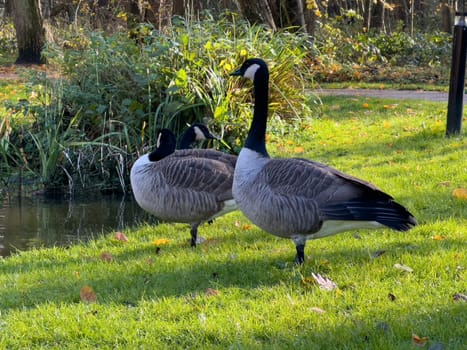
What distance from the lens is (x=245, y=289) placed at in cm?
476

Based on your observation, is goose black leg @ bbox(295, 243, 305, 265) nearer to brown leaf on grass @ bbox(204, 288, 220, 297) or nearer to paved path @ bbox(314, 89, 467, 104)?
brown leaf on grass @ bbox(204, 288, 220, 297)

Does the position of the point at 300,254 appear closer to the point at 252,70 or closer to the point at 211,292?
the point at 211,292

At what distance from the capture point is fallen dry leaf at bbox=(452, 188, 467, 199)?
22.9 feet

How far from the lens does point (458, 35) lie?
10078 millimetres

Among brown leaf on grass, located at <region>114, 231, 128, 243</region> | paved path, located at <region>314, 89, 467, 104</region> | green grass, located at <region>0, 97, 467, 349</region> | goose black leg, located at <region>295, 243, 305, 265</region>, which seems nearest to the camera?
green grass, located at <region>0, 97, 467, 349</region>

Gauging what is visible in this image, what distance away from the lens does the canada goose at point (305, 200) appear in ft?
15.4

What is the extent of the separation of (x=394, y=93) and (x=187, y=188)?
12137 millimetres

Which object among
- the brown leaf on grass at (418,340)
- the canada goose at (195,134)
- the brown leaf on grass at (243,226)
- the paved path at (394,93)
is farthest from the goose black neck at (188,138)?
the paved path at (394,93)

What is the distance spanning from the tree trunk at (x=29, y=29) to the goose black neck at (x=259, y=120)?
18.5 m

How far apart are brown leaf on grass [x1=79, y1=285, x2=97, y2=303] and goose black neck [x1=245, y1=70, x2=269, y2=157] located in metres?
1.58

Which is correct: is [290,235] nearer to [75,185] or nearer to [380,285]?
[380,285]

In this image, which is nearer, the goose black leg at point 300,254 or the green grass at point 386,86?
the goose black leg at point 300,254

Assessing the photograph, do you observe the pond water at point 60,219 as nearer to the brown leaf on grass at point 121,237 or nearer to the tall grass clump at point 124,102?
the tall grass clump at point 124,102

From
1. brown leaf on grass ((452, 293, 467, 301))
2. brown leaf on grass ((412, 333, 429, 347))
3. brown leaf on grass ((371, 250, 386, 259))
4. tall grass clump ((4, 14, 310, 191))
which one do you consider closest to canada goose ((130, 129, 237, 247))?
brown leaf on grass ((371, 250, 386, 259))
